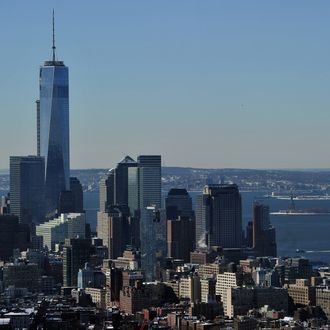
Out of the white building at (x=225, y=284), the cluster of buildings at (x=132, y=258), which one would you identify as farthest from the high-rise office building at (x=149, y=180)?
the white building at (x=225, y=284)

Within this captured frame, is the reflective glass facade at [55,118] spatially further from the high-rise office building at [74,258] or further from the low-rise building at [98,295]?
the low-rise building at [98,295]

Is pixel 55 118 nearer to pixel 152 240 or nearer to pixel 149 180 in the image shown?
pixel 149 180

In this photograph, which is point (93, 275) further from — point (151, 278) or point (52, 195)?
point (52, 195)

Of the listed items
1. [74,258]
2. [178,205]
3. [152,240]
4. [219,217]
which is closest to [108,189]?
[178,205]

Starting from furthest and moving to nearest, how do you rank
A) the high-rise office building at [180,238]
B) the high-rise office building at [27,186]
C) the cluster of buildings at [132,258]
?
1. the high-rise office building at [27,186]
2. the high-rise office building at [180,238]
3. the cluster of buildings at [132,258]

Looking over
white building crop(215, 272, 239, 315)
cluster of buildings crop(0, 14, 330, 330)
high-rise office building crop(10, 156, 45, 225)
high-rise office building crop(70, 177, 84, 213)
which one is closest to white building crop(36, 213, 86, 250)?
cluster of buildings crop(0, 14, 330, 330)

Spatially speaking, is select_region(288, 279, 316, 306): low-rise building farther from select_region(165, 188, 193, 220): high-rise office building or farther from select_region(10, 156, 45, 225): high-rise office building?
select_region(10, 156, 45, 225): high-rise office building

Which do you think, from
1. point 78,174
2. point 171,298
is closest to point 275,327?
point 171,298
